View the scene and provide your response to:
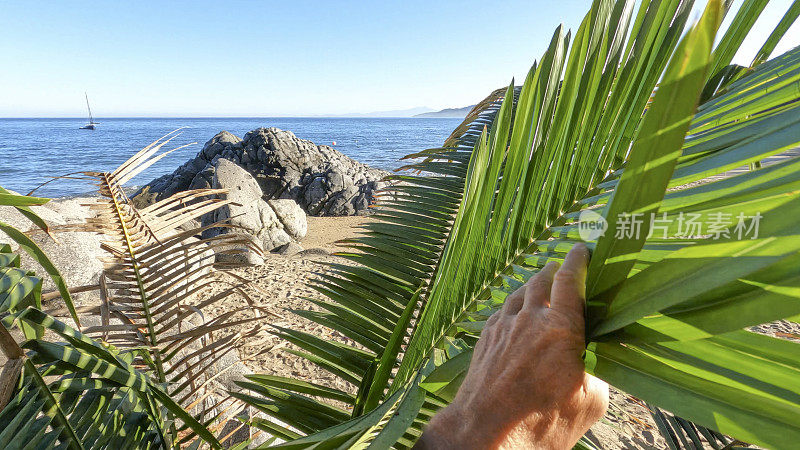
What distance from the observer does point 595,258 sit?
37cm

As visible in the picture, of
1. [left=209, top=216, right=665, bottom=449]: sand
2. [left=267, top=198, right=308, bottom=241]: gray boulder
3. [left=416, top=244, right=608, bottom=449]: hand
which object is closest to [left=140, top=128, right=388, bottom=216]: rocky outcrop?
[left=267, top=198, right=308, bottom=241]: gray boulder

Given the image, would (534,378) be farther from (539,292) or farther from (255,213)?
(255,213)

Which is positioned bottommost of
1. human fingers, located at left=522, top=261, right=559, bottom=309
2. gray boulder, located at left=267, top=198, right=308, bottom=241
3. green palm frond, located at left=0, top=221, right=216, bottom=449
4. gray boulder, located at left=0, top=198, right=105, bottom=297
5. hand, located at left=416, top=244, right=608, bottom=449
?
gray boulder, located at left=267, top=198, right=308, bottom=241

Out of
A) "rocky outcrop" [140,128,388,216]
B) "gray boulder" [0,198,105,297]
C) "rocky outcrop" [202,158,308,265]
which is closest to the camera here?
"gray boulder" [0,198,105,297]

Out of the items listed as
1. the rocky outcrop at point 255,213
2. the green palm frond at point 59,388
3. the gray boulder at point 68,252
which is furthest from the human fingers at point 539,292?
the rocky outcrop at point 255,213

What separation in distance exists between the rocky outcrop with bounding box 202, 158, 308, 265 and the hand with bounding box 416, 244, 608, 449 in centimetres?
731

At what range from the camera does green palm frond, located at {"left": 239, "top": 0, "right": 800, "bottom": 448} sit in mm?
276

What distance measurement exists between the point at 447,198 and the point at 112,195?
4.14ft

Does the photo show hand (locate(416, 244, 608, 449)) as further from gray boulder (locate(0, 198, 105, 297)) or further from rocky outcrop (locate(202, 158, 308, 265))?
rocky outcrop (locate(202, 158, 308, 265))

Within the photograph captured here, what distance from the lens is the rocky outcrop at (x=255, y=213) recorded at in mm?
7883

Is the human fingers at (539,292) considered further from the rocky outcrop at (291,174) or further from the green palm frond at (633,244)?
the rocky outcrop at (291,174)

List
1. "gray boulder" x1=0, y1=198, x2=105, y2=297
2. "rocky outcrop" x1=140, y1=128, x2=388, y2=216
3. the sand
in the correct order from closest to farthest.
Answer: the sand
"gray boulder" x1=0, y1=198, x2=105, y2=297
"rocky outcrop" x1=140, y1=128, x2=388, y2=216

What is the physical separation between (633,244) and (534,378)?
236 millimetres

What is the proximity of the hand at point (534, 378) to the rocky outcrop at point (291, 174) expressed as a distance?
1162cm
